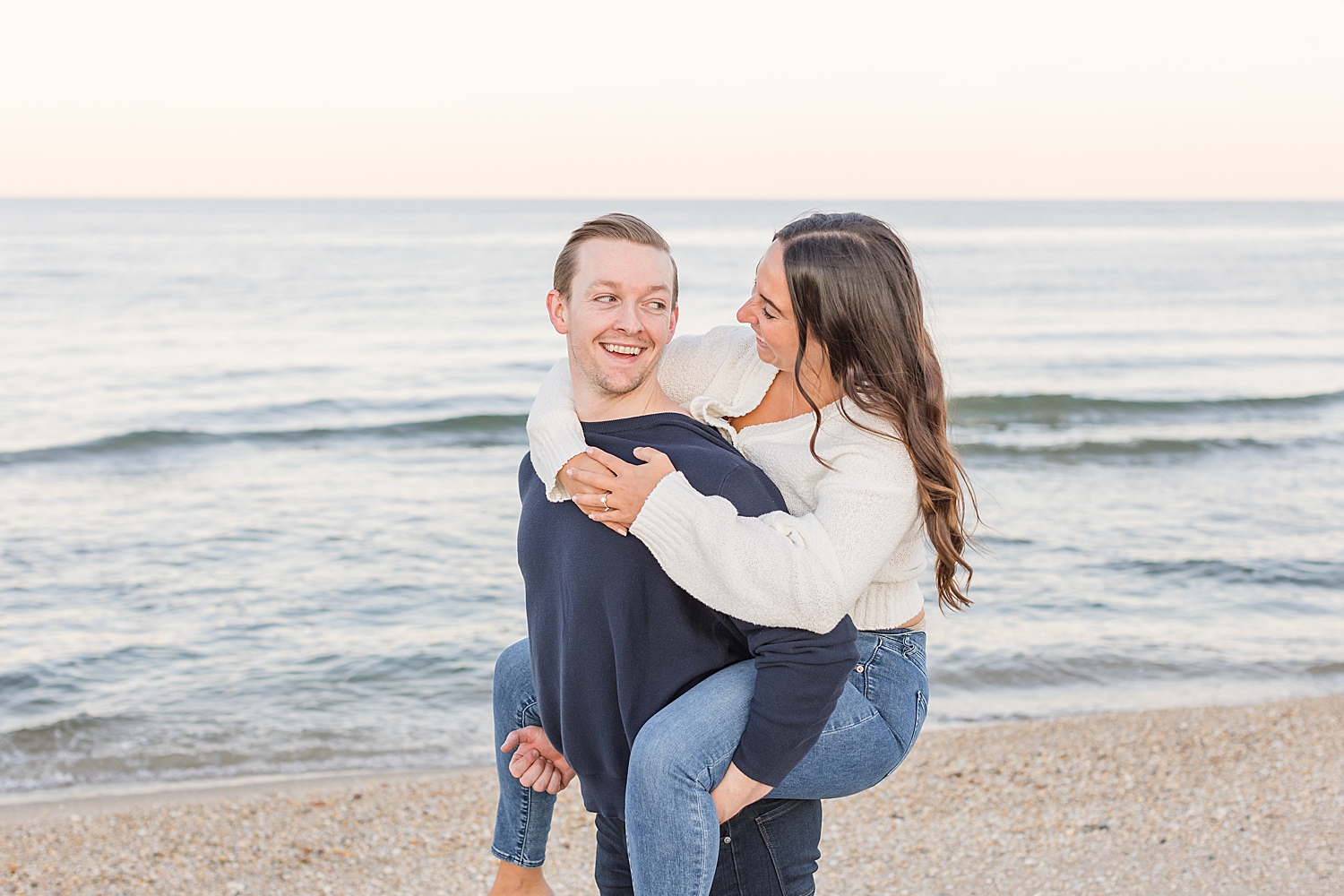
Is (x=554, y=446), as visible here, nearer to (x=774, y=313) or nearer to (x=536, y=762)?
(x=774, y=313)

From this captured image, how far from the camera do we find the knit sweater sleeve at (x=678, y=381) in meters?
2.81

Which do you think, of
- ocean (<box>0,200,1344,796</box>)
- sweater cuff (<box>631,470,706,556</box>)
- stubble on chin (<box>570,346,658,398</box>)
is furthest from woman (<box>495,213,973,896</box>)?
ocean (<box>0,200,1344,796</box>)

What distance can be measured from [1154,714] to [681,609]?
443cm

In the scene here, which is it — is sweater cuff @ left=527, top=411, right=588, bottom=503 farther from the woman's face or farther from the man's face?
the woman's face

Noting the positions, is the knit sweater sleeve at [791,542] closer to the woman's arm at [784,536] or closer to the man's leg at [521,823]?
the woman's arm at [784,536]

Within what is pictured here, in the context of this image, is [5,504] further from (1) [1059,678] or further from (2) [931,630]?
(1) [1059,678]

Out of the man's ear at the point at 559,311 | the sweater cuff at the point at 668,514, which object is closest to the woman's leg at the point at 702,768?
the sweater cuff at the point at 668,514

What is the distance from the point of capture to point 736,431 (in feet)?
9.98

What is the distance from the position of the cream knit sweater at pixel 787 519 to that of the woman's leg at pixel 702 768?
9.0 inches

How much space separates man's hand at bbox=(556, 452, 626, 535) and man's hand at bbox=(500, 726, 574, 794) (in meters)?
0.70

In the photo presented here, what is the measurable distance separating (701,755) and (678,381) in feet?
4.03

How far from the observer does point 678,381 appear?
3199 millimetres

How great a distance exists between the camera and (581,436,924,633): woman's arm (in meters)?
2.30

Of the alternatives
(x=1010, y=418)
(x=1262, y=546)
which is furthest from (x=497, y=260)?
(x=1262, y=546)
